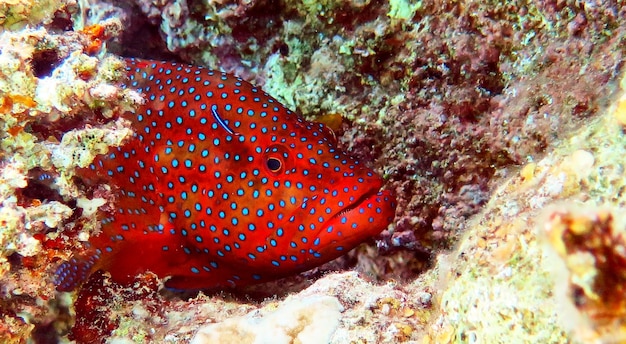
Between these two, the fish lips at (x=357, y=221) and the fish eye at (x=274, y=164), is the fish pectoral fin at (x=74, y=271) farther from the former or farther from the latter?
the fish lips at (x=357, y=221)

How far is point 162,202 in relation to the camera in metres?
4.35

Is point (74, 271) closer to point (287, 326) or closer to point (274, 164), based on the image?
point (274, 164)

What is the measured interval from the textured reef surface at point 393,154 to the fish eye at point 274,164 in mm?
856

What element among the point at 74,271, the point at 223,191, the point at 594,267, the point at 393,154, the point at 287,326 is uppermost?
the point at 594,267

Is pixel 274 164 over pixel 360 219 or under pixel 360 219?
over

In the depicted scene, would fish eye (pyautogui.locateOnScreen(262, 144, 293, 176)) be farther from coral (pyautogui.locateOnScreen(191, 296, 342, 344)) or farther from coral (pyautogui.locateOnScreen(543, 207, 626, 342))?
coral (pyautogui.locateOnScreen(543, 207, 626, 342))

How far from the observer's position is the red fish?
3859 millimetres

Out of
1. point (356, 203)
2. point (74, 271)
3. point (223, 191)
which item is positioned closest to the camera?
point (74, 271)

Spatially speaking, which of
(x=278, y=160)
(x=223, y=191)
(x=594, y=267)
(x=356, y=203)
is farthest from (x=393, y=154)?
(x=594, y=267)

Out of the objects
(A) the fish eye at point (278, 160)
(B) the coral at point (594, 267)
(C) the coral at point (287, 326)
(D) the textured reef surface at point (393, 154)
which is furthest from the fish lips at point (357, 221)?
(B) the coral at point (594, 267)

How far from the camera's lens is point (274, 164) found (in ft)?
13.2

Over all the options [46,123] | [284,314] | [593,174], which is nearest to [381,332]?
[284,314]

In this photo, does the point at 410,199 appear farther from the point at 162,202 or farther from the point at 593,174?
the point at 593,174

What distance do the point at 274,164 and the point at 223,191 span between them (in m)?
0.53
